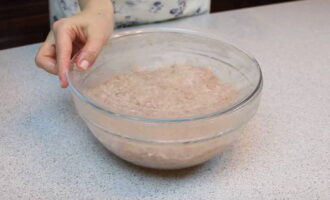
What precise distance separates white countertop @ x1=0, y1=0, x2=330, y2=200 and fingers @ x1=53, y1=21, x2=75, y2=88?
0.42 feet

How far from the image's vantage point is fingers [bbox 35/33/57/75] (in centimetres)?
67

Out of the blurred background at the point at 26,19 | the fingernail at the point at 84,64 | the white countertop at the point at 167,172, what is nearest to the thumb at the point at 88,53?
the fingernail at the point at 84,64

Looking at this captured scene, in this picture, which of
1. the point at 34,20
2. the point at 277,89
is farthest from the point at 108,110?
the point at 34,20

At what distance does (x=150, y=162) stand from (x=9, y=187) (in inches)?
8.3

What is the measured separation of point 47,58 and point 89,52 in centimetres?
9

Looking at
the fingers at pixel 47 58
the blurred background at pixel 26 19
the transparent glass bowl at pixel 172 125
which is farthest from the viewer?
the blurred background at pixel 26 19

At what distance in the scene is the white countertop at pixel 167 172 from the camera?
0.61 meters

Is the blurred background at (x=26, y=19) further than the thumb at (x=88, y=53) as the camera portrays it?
Yes

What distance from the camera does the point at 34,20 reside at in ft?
8.58

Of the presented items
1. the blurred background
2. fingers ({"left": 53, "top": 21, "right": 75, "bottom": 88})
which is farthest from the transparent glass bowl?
the blurred background

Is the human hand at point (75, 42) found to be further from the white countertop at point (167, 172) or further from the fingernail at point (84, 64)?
the white countertop at point (167, 172)

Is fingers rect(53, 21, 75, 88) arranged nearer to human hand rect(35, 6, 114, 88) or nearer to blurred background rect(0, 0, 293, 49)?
human hand rect(35, 6, 114, 88)

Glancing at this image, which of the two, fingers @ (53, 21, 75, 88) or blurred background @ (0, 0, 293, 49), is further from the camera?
blurred background @ (0, 0, 293, 49)

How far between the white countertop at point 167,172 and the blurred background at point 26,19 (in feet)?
4.95
